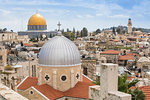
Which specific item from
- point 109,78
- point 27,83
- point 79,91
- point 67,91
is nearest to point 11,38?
point 27,83

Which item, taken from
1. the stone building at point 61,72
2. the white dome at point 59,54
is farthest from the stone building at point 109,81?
the white dome at point 59,54

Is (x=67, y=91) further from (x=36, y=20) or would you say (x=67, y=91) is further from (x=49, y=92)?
(x=36, y=20)

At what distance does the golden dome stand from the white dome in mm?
70814

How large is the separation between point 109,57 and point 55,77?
36.1 meters

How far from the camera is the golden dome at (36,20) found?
8694 centimetres

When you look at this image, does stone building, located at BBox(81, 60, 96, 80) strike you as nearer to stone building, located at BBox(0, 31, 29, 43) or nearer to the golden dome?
stone building, located at BBox(0, 31, 29, 43)

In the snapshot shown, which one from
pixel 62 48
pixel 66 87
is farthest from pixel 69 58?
Result: pixel 66 87

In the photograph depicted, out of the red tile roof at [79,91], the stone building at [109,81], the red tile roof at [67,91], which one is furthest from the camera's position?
the red tile roof at [79,91]

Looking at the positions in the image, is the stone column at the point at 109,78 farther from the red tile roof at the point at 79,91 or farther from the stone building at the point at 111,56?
the stone building at the point at 111,56

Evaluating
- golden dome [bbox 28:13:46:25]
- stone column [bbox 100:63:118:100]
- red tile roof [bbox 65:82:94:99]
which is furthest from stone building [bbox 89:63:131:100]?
golden dome [bbox 28:13:46:25]

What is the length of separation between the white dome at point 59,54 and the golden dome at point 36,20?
70814mm

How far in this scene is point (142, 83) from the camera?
15.9m

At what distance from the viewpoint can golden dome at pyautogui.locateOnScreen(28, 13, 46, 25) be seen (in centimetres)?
8694

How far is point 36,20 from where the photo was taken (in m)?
86.9
